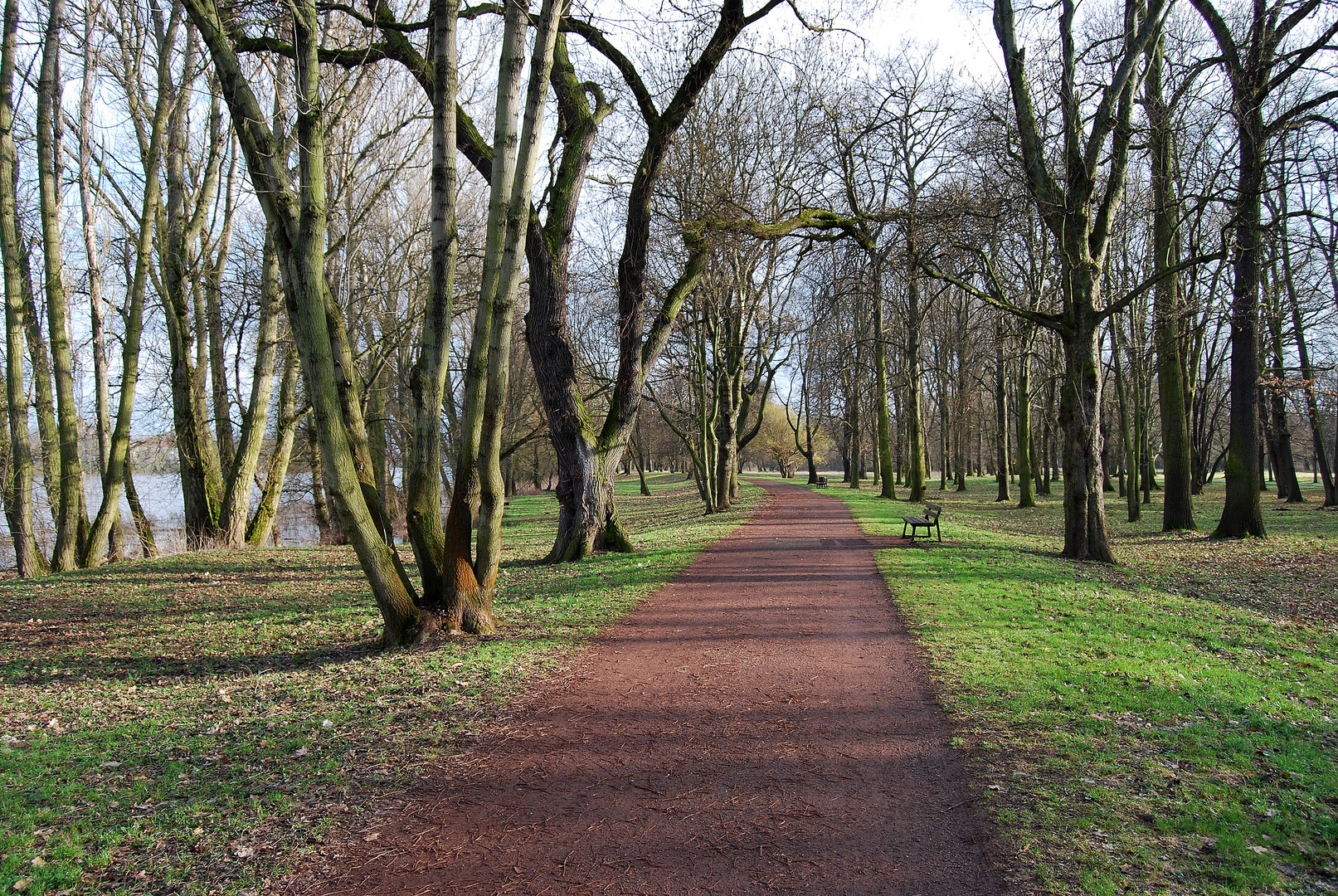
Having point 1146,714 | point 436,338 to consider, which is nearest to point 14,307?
point 436,338

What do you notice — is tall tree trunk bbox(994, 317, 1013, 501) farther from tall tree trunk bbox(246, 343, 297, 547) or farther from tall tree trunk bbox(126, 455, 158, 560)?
tall tree trunk bbox(126, 455, 158, 560)

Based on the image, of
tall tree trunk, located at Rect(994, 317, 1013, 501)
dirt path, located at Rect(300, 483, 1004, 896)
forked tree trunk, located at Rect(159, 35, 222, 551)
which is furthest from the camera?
tall tree trunk, located at Rect(994, 317, 1013, 501)

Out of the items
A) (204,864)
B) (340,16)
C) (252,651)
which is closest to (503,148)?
(252,651)

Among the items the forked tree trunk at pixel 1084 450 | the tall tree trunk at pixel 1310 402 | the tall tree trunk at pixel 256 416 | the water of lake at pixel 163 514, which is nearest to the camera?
the forked tree trunk at pixel 1084 450

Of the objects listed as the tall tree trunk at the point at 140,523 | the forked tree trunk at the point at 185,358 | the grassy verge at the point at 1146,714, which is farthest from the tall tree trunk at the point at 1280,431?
the tall tree trunk at the point at 140,523

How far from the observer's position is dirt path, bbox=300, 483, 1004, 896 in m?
3.27

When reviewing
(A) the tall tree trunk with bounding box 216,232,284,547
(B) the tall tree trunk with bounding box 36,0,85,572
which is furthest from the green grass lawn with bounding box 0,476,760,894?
(A) the tall tree trunk with bounding box 216,232,284,547

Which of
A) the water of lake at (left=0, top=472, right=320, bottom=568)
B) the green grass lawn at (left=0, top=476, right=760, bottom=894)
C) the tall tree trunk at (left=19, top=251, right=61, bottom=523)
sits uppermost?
the tall tree trunk at (left=19, top=251, right=61, bottom=523)

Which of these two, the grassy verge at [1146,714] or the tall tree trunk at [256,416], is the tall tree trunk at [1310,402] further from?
the tall tree trunk at [256,416]

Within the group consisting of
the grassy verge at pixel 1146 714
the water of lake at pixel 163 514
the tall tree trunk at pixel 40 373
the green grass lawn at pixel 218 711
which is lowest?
the grassy verge at pixel 1146 714

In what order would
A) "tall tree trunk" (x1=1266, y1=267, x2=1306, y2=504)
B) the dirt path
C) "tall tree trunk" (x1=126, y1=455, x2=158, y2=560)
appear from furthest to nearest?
"tall tree trunk" (x1=1266, y1=267, x2=1306, y2=504) < "tall tree trunk" (x1=126, y1=455, x2=158, y2=560) < the dirt path

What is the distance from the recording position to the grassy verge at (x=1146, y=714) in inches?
132

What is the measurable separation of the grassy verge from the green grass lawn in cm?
357

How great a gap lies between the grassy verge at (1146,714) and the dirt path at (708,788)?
0.38 metres
